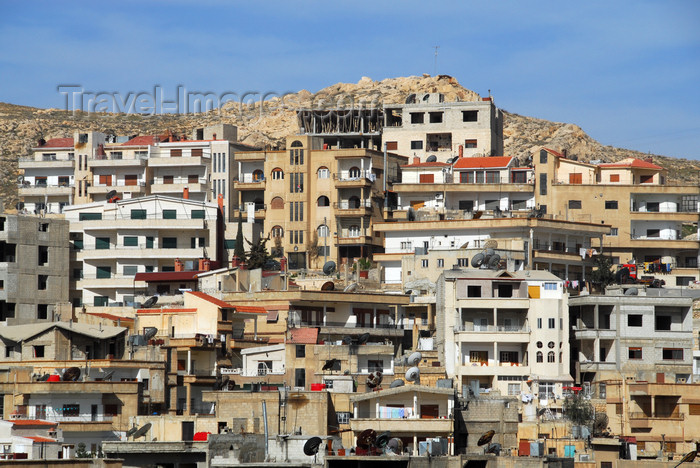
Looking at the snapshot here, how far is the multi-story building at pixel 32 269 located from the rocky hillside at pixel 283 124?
1409 inches

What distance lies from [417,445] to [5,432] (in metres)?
17.8

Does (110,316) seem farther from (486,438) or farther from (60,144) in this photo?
(60,144)

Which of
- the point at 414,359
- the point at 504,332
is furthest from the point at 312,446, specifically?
the point at 504,332

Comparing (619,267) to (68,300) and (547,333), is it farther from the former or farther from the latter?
(68,300)

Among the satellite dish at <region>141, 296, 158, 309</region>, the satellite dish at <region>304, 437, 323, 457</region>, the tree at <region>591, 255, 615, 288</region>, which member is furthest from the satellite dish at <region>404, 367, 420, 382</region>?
the tree at <region>591, 255, 615, 288</region>

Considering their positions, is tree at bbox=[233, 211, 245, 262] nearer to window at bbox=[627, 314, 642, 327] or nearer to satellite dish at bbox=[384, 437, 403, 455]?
window at bbox=[627, 314, 642, 327]

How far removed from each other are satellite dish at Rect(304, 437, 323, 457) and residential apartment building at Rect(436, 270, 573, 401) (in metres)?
20.5

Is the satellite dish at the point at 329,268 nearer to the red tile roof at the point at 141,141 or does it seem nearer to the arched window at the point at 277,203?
the arched window at the point at 277,203

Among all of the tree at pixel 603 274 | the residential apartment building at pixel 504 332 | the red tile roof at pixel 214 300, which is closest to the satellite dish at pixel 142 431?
the red tile roof at pixel 214 300

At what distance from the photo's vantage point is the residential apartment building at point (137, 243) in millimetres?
98125

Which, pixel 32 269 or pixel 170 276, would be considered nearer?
pixel 170 276

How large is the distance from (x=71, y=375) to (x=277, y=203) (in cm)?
4079

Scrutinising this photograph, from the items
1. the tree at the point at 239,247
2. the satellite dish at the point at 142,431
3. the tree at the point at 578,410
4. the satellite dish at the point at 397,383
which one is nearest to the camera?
the satellite dish at the point at 142,431

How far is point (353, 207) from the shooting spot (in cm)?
10144
